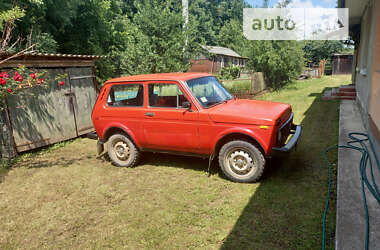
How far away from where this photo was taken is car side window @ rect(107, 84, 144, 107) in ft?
18.8

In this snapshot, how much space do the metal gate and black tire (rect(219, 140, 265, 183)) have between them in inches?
191

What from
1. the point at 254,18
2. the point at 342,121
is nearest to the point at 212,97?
the point at 342,121

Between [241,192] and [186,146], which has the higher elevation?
[186,146]

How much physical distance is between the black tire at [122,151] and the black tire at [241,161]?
2.09 metres

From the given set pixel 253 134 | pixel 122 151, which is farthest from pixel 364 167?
pixel 122 151

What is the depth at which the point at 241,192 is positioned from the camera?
4.59m

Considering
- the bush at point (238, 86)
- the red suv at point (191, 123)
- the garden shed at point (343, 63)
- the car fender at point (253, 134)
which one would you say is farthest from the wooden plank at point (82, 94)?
the garden shed at point (343, 63)

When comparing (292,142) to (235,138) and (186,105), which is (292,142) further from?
(186,105)

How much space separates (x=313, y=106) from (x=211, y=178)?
8952 mm

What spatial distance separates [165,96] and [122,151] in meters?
1.66

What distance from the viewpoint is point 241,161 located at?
4.83m

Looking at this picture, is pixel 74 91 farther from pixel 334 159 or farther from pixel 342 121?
pixel 342 121

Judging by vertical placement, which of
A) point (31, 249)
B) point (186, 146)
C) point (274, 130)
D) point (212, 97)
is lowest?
point (31, 249)

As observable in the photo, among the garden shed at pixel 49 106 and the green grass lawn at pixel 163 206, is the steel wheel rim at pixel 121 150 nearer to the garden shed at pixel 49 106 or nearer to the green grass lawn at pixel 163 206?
the green grass lawn at pixel 163 206
